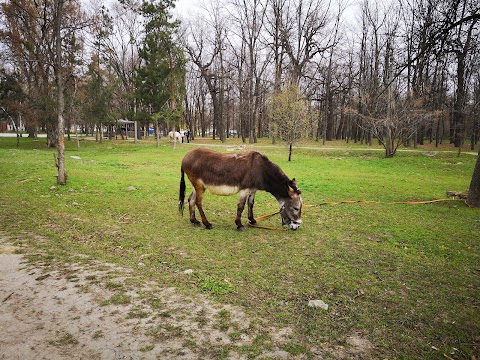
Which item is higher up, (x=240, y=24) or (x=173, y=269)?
(x=240, y=24)

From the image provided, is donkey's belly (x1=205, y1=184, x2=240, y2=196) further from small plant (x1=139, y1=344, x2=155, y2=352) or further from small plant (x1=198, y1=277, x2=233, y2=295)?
small plant (x1=139, y1=344, x2=155, y2=352)

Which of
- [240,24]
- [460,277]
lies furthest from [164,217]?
[240,24]

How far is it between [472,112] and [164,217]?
29063 millimetres

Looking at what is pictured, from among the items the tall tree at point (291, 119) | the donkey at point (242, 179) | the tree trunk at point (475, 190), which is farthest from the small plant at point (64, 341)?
the tall tree at point (291, 119)

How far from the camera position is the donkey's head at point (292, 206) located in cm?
698

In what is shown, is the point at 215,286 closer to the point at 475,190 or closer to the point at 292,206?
the point at 292,206

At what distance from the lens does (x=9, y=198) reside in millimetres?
9391

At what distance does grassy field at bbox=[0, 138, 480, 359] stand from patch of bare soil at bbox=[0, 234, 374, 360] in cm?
25

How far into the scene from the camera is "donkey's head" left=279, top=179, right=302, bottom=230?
22.9ft

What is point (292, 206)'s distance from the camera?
7.04m

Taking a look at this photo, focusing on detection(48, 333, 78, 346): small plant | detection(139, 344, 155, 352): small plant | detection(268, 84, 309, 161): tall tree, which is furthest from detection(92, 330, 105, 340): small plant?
detection(268, 84, 309, 161): tall tree

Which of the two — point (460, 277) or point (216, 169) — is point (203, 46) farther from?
point (460, 277)

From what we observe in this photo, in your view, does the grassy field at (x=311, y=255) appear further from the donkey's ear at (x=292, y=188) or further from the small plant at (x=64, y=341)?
the small plant at (x=64, y=341)

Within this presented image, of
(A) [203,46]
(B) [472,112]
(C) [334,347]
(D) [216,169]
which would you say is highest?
(A) [203,46]
